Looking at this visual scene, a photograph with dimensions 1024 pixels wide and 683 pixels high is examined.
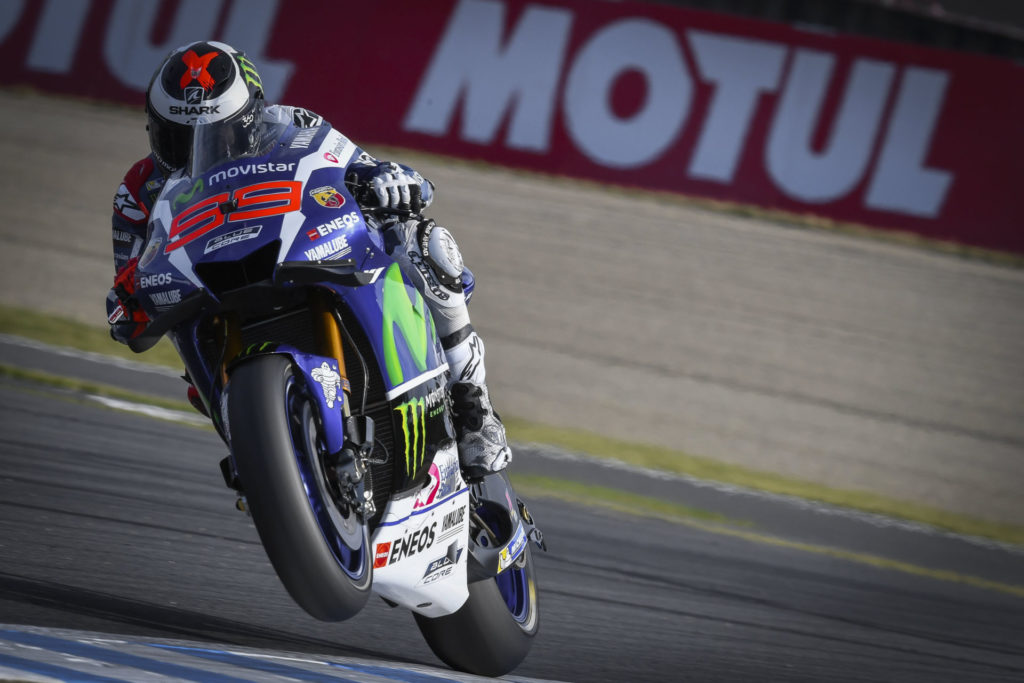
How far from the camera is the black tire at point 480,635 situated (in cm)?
386

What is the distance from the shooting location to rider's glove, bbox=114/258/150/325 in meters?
3.35

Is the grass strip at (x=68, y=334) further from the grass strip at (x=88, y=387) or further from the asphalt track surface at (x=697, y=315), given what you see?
the grass strip at (x=88, y=387)

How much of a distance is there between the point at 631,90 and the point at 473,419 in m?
11.9

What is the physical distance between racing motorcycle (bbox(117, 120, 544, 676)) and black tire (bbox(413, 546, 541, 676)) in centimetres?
14

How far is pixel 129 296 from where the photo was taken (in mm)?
3381

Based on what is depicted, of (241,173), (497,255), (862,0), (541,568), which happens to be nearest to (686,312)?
(497,255)

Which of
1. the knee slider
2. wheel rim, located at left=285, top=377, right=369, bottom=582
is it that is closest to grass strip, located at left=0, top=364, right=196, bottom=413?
the knee slider

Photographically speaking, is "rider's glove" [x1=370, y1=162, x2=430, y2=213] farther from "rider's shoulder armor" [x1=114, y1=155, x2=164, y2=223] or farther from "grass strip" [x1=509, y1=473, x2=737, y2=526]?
"grass strip" [x1=509, y1=473, x2=737, y2=526]

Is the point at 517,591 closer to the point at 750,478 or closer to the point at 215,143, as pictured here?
the point at 215,143

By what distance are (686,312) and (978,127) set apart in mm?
4621

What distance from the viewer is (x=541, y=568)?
17.8ft

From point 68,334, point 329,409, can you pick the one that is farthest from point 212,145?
point 68,334

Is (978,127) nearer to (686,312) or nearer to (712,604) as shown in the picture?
(686,312)

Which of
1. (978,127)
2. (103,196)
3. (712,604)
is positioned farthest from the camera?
(978,127)
